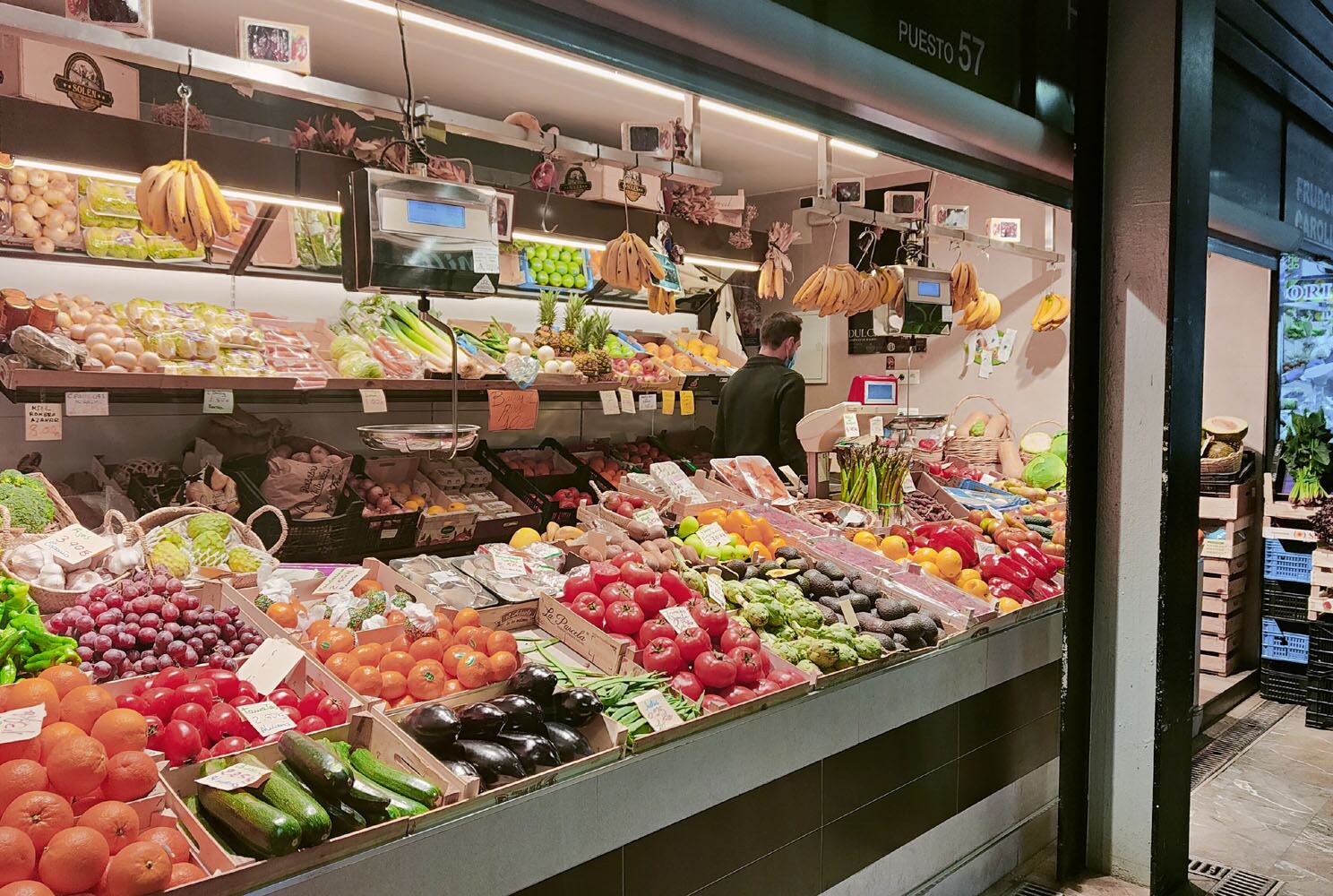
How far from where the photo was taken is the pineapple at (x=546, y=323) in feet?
20.2

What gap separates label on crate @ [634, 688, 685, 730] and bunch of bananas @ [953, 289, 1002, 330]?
5.33 meters

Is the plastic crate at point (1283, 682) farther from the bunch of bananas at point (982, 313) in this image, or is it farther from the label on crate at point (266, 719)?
the label on crate at point (266, 719)

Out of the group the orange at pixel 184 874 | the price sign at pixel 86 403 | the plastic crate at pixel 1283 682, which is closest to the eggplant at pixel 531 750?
the orange at pixel 184 874

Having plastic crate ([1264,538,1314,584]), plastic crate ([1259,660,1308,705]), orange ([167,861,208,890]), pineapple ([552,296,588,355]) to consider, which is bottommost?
plastic crate ([1259,660,1308,705])

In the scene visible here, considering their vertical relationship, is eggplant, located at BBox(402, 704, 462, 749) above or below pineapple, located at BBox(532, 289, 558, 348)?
below

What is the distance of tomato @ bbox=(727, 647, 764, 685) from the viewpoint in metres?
2.82

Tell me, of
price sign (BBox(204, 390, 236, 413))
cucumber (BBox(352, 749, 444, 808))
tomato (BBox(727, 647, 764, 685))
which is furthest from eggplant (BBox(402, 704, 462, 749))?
price sign (BBox(204, 390, 236, 413))

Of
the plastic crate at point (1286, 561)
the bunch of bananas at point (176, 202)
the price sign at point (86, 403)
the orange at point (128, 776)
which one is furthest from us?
the plastic crate at point (1286, 561)

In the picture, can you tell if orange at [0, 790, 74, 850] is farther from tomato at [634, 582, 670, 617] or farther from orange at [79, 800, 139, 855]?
tomato at [634, 582, 670, 617]

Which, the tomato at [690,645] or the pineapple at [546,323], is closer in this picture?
the tomato at [690,645]

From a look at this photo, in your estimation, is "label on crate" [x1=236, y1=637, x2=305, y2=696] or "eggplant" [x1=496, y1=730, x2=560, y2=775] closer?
"eggplant" [x1=496, y1=730, x2=560, y2=775]

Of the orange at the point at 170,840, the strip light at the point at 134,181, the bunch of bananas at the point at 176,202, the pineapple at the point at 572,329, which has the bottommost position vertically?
the orange at the point at 170,840

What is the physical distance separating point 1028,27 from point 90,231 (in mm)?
4542

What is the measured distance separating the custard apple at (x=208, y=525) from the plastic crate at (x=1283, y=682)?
20.6ft
